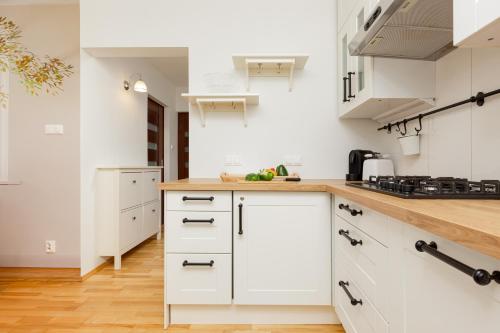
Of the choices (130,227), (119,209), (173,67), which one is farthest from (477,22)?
(173,67)

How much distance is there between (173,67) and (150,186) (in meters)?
1.90

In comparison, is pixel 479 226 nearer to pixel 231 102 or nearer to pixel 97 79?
pixel 231 102

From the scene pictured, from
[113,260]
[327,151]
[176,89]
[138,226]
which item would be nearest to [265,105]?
[327,151]

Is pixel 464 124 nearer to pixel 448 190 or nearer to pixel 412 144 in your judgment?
pixel 412 144

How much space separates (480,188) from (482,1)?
2.03 feet

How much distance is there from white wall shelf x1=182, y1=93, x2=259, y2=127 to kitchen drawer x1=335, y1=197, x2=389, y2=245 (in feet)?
3.49

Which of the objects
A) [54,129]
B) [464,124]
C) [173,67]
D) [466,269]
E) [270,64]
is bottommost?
[466,269]

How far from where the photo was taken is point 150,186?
366 centimetres

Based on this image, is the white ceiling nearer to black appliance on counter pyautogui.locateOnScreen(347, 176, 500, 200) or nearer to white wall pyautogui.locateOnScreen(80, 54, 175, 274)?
white wall pyautogui.locateOnScreen(80, 54, 175, 274)

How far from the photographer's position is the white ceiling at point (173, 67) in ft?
13.2

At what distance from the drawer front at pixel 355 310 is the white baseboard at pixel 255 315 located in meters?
0.23

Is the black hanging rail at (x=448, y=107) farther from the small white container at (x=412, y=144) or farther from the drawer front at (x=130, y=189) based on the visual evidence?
the drawer front at (x=130, y=189)

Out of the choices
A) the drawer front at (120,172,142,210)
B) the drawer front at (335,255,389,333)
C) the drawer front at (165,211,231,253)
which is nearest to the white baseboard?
the drawer front at (335,255,389,333)

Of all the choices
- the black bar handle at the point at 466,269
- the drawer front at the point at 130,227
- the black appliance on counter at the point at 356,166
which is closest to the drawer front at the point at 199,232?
the black appliance on counter at the point at 356,166
